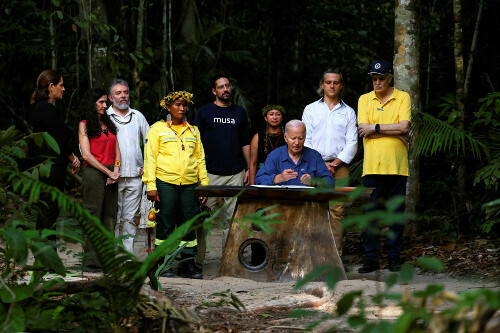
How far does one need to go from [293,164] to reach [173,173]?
1225mm

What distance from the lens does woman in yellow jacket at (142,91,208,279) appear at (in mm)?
7152

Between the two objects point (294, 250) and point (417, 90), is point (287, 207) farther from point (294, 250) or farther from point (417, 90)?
point (417, 90)

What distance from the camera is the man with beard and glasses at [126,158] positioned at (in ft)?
24.7

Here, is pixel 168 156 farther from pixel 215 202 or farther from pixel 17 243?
pixel 17 243

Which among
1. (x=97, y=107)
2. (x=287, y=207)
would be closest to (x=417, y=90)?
(x=287, y=207)

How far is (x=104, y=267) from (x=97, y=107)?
4.07 metres

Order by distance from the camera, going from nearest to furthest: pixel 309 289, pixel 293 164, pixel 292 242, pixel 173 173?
pixel 309 289
pixel 292 242
pixel 293 164
pixel 173 173

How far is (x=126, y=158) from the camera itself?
7.52 meters

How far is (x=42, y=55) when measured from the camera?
1334 centimetres

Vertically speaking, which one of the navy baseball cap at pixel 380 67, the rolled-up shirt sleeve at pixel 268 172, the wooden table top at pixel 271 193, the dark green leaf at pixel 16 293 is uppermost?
the navy baseball cap at pixel 380 67

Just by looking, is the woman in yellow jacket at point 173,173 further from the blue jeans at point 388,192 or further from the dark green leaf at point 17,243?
the dark green leaf at point 17,243

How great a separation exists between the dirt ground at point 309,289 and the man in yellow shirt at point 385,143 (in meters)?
0.33

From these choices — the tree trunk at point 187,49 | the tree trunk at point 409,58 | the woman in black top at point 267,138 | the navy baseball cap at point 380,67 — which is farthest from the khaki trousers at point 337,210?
the tree trunk at point 187,49

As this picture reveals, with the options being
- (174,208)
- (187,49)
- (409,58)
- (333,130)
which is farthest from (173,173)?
(187,49)
